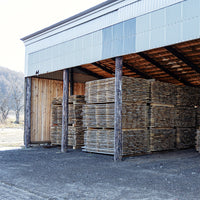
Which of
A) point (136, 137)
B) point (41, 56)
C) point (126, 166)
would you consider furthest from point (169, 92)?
point (41, 56)

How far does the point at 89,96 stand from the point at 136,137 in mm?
2711

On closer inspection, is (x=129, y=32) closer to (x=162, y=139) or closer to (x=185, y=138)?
(x=162, y=139)

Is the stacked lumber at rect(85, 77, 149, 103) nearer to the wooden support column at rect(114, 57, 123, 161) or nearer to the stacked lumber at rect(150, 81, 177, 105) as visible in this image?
the stacked lumber at rect(150, 81, 177, 105)

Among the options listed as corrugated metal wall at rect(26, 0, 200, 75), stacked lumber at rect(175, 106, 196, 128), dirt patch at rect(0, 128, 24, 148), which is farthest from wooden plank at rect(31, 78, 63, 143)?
stacked lumber at rect(175, 106, 196, 128)

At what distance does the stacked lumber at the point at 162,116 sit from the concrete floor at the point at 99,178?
1666mm

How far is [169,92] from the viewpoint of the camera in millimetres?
13281

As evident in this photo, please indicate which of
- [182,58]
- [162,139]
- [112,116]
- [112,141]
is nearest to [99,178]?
[112,141]

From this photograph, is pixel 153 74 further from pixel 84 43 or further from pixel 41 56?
pixel 41 56

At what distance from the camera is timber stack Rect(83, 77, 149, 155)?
37.6 ft

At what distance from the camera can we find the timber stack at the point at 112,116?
11461 mm

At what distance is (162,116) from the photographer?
1290cm

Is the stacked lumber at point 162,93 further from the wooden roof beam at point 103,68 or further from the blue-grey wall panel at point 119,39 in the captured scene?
the wooden roof beam at point 103,68

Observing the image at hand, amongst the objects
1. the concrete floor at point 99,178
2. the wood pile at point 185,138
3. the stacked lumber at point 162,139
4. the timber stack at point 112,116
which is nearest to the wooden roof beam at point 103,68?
the timber stack at point 112,116

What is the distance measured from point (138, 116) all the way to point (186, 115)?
356 cm
